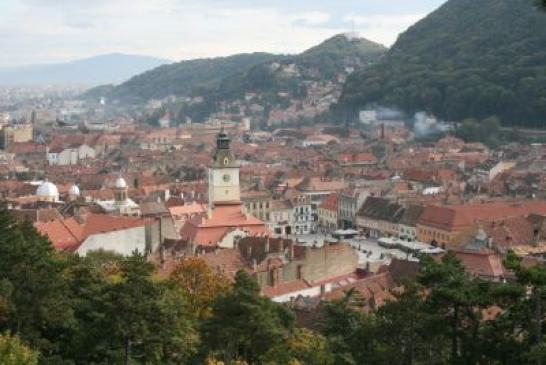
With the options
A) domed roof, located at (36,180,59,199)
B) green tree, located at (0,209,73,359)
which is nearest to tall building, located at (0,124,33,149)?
domed roof, located at (36,180,59,199)

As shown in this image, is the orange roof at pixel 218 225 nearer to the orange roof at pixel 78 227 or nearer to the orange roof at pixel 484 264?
the orange roof at pixel 78 227

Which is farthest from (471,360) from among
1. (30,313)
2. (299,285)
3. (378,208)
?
(378,208)

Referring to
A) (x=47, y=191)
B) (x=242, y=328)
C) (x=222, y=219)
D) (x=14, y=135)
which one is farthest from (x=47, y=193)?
(x=14, y=135)

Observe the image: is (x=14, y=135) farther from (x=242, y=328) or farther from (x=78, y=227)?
(x=242, y=328)

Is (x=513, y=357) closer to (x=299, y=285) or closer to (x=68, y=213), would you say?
(x=299, y=285)

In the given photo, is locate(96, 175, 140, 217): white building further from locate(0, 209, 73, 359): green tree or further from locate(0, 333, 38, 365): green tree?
locate(0, 333, 38, 365): green tree

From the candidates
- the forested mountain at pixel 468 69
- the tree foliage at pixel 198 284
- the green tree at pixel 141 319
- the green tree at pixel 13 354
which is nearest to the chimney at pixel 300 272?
the tree foliage at pixel 198 284

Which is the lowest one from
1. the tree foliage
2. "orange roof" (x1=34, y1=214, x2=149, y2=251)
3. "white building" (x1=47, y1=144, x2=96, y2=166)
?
"white building" (x1=47, y1=144, x2=96, y2=166)
